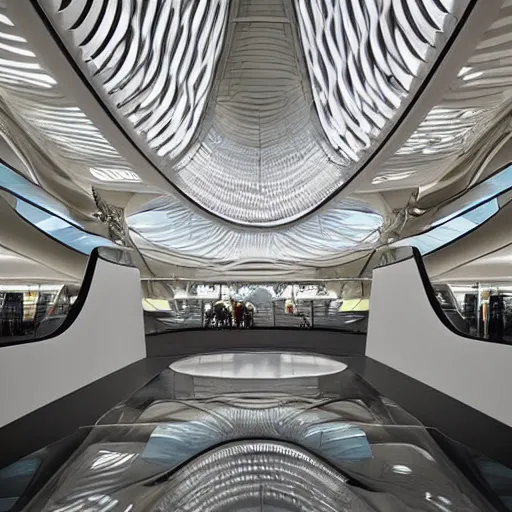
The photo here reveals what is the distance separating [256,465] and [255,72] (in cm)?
450

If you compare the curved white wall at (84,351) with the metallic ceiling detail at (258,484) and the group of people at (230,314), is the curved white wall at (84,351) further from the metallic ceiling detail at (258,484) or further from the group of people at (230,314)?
the group of people at (230,314)

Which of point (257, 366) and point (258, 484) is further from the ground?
point (258, 484)

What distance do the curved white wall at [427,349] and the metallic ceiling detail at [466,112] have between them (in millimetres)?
1531

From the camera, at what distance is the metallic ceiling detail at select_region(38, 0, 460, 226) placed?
136 inches

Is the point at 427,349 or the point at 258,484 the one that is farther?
the point at 427,349

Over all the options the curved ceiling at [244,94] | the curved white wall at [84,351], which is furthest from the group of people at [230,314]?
the curved white wall at [84,351]

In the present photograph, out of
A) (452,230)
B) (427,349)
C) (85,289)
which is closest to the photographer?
(427,349)

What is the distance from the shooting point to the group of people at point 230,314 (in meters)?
15.3

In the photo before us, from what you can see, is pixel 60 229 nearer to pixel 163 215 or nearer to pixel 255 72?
pixel 255 72

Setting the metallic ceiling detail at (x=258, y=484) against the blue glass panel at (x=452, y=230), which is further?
the blue glass panel at (x=452, y=230)

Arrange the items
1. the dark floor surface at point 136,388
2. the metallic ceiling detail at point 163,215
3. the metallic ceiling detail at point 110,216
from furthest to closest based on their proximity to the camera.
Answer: the metallic ceiling detail at point 110,216, the metallic ceiling detail at point 163,215, the dark floor surface at point 136,388

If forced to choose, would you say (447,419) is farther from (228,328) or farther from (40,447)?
(228,328)

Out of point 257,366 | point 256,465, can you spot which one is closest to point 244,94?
point 257,366

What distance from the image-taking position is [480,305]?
24.6 ft
